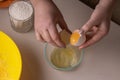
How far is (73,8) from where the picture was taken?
91 cm

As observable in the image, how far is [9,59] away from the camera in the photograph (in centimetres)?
80

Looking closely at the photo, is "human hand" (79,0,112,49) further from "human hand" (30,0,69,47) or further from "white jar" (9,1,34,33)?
"white jar" (9,1,34,33)

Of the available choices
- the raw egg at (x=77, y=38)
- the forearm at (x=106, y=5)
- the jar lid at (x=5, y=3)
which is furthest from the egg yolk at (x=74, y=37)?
the jar lid at (x=5, y=3)

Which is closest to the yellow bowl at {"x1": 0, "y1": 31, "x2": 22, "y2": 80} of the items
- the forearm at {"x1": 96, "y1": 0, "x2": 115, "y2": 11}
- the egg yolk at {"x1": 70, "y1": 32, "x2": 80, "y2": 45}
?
the egg yolk at {"x1": 70, "y1": 32, "x2": 80, "y2": 45}

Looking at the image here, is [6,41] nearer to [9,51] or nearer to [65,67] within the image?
[9,51]

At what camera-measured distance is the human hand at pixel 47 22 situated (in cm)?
71

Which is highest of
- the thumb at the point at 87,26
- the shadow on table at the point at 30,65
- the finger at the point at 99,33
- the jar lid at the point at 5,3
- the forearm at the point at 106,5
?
the forearm at the point at 106,5

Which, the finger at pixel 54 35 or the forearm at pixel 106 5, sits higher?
the forearm at pixel 106 5

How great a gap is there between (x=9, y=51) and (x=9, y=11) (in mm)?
119

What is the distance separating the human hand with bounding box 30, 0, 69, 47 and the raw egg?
0.03 m

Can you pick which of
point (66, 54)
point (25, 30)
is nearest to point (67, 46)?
point (66, 54)

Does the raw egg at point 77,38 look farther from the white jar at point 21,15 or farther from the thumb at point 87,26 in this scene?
the white jar at point 21,15

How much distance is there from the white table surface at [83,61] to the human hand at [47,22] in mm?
110

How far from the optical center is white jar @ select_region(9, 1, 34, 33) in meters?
0.81
